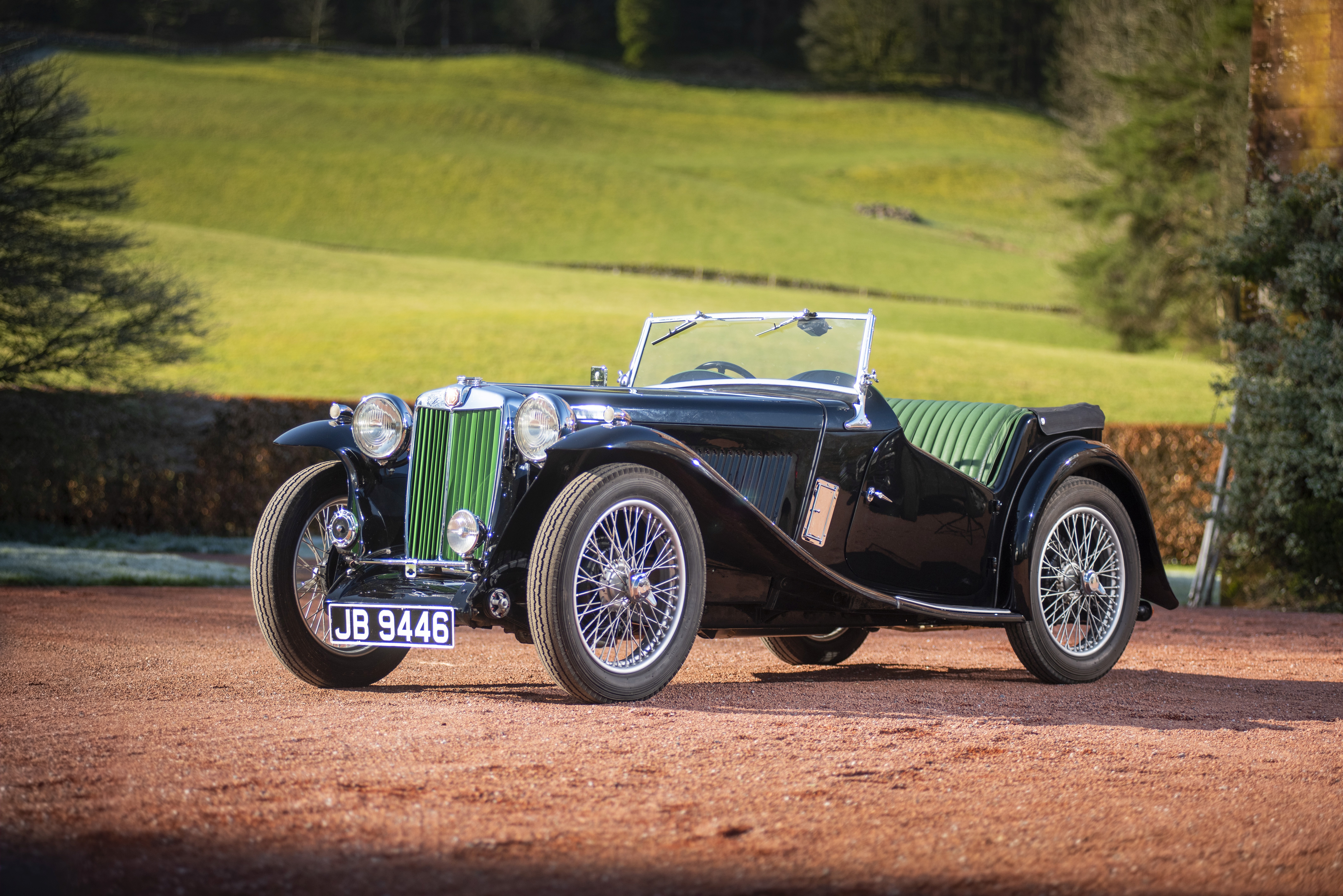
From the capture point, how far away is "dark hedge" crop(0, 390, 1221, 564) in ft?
52.4

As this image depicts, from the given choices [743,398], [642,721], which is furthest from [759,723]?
[743,398]

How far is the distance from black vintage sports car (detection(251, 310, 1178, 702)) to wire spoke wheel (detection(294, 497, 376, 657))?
1 cm

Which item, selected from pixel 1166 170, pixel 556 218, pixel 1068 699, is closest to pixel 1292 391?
pixel 1068 699

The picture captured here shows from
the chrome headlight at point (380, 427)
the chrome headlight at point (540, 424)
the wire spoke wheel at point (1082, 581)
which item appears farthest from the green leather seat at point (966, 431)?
the chrome headlight at point (380, 427)

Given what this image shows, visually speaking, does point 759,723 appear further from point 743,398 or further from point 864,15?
point 864,15

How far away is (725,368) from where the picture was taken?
21.5 feet

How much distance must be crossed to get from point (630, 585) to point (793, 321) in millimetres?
2093

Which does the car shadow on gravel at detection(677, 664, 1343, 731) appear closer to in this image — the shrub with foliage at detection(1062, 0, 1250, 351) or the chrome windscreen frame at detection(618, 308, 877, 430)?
the chrome windscreen frame at detection(618, 308, 877, 430)

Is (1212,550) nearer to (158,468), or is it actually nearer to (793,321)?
(793,321)

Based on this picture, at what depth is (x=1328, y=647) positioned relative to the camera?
8.23 m

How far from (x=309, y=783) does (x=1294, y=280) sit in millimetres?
9146

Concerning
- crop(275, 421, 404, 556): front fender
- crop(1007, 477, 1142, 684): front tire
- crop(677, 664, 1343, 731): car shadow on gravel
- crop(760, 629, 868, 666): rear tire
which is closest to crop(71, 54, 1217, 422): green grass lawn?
crop(275, 421, 404, 556): front fender

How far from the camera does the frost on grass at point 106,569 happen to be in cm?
1185

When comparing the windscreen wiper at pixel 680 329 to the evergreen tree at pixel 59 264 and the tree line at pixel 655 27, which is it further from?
the tree line at pixel 655 27
